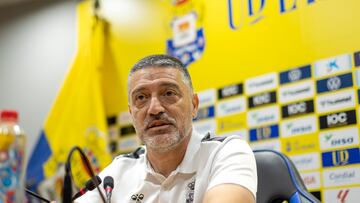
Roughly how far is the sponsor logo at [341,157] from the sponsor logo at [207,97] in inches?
34.5

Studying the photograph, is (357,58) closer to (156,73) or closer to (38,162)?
(156,73)

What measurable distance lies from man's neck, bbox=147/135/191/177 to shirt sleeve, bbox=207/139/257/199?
0.18 m

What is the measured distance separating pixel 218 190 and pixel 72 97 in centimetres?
261

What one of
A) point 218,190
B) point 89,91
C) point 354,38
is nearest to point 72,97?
point 89,91

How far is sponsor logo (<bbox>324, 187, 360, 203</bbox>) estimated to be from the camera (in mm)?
2393

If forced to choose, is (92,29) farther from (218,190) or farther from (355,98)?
(218,190)

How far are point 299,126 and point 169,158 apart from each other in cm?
104

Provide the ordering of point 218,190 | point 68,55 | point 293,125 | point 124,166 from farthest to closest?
point 68,55, point 293,125, point 124,166, point 218,190

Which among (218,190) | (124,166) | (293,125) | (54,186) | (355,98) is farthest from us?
(54,186)

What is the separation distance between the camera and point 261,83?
9.61ft

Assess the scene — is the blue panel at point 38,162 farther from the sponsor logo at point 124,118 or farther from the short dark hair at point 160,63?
the short dark hair at point 160,63

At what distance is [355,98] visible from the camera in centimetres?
246

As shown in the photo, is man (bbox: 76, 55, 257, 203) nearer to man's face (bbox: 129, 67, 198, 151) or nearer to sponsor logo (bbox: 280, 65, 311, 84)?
man's face (bbox: 129, 67, 198, 151)

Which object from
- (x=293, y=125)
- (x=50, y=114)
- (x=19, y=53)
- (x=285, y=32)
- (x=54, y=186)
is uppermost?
(x=19, y=53)
